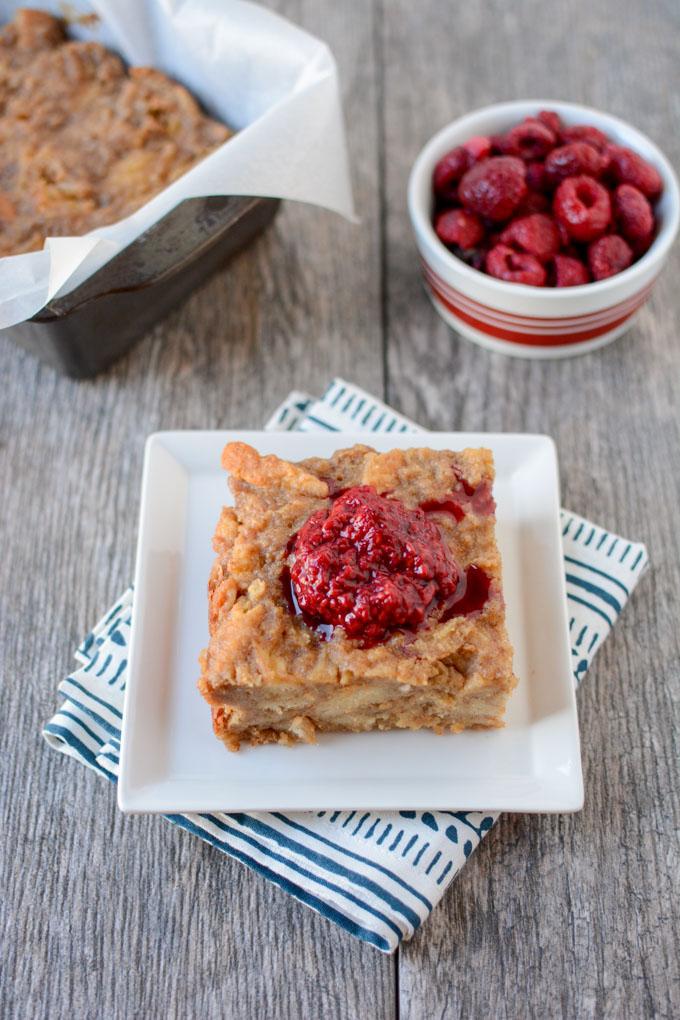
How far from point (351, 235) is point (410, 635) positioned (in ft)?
4.43

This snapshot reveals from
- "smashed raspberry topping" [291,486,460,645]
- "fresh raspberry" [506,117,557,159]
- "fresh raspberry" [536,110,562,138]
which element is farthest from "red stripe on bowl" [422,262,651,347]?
"smashed raspberry topping" [291,486,460,645]

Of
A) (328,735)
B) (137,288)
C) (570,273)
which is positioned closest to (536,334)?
(570,273)

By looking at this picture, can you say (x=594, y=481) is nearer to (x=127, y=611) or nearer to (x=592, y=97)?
(x=127, y=611)

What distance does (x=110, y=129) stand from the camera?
7.88 feet

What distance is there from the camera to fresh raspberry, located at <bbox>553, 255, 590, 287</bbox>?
215 centimetres

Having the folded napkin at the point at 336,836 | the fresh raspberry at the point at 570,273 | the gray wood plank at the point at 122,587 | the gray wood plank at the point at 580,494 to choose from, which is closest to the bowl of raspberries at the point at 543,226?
the fresh raspberry at the point at 570,273

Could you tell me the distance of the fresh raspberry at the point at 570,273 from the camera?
7.06ft

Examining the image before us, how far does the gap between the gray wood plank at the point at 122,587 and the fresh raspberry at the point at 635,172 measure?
62cm

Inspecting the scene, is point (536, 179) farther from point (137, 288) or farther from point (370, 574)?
point (370, 574)

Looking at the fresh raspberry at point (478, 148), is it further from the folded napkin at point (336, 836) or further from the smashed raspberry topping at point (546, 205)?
the folded napkin at point (336, 836)

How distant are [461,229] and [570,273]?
0.26 m

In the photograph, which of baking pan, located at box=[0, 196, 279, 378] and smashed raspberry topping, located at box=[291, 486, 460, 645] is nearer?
smashed raspberry topping, located at box=[291, 486, 460, 645]

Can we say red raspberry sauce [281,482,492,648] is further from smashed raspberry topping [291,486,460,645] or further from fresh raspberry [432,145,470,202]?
fresh raspberry [432,145,470,202]

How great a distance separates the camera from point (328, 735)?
1732 millimetres
